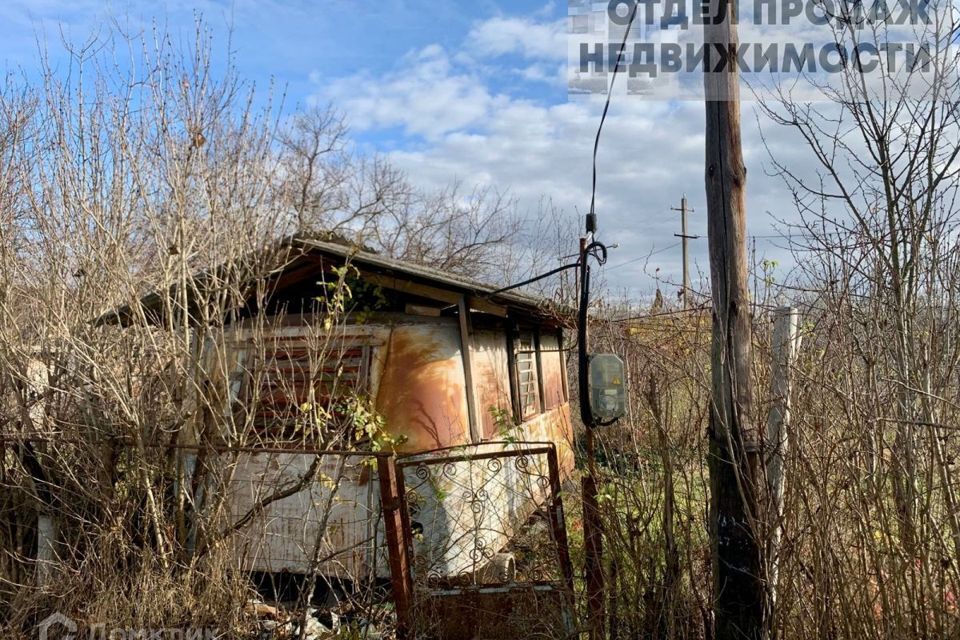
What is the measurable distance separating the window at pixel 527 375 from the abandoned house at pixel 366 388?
1418 mm

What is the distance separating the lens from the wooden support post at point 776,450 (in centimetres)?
384

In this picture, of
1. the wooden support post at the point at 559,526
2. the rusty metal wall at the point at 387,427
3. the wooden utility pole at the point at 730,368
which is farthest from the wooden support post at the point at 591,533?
the rusty metal wall at the point at 387,427

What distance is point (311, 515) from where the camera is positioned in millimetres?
7090

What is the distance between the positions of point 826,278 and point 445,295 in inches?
172

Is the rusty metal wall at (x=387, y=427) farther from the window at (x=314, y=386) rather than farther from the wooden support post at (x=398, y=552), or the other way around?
the wooden support post at (x=398, y=552)

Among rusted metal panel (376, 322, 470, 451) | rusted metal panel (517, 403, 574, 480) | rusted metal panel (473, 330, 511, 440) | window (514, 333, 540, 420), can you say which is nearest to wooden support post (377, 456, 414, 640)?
rusted metal panel (376, 322, 470, 451)

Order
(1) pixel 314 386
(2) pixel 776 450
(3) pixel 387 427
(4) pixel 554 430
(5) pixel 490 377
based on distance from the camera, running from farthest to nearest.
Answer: (4) pixel 554 430 → (5) pixel 490 377 → (3) pixel 387 427 → (1) pixel 314 386 → (2) pixel 776 450

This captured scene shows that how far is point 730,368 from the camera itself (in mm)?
3895

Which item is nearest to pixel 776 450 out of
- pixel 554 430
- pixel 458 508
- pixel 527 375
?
pixel 458 508

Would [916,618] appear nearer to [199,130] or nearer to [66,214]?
[199,130]

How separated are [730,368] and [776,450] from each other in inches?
20.8

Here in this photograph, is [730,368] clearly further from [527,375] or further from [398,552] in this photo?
[527,375]

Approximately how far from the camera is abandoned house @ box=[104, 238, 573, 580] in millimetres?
6723

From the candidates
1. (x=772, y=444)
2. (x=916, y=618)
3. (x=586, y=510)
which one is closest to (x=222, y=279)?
(x=586, y=510)
